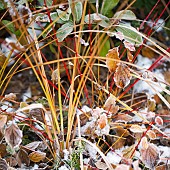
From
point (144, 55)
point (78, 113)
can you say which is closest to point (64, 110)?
point (78, 113)

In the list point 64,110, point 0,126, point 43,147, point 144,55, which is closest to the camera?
point 0,126

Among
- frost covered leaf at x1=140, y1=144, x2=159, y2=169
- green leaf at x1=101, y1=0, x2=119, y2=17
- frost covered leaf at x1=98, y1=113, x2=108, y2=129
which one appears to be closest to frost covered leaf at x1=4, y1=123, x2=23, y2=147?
frost covered leaf at x1=98, y1=113, x2=108, y2=129

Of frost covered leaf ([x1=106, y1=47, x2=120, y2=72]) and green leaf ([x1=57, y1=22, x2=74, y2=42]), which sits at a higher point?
green leaf ([x1=57, y1=22, x2=74, y2=42])

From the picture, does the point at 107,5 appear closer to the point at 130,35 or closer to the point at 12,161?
the point at 130,35

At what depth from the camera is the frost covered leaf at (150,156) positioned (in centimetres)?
94

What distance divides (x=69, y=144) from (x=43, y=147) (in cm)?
8

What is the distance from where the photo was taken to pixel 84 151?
1004mm

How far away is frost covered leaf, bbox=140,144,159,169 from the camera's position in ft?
3.09

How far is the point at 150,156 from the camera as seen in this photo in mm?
946

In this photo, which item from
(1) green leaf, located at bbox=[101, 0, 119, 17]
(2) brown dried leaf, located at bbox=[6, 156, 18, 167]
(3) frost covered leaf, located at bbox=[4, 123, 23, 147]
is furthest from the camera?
(1) green leaf, located at bbox=[101, 0, 119, 17]

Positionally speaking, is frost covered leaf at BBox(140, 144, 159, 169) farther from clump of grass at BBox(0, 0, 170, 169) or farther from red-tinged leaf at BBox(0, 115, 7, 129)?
red-tinged leaf at BBox(0, 115, 7, 129)

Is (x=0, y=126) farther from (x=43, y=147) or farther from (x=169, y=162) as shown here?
(x=169, y=162)

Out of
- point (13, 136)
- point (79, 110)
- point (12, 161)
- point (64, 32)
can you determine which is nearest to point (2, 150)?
point (12, 161)

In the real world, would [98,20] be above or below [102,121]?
above
